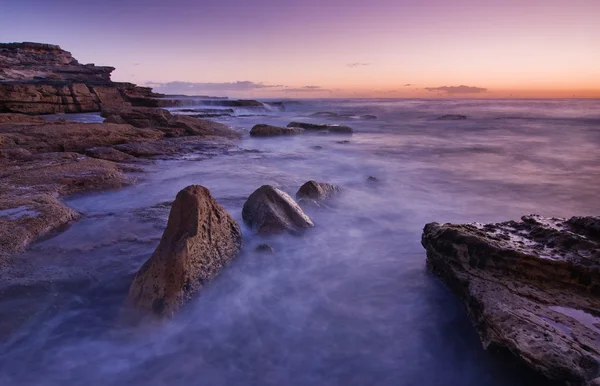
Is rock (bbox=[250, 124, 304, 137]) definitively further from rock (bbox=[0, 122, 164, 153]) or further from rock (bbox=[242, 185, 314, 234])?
rock (bbox=[242, 185, 314, 234])

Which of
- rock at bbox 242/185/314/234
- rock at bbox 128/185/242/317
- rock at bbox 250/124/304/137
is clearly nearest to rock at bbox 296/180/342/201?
rock at bbox 242/185/314/234

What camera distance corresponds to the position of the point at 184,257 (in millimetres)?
3533

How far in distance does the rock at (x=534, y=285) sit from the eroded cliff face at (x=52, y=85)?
23862mm

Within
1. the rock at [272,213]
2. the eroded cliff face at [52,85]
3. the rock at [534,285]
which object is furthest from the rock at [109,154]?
the eroded cliff face at [52,85]

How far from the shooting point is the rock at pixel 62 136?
9230mm

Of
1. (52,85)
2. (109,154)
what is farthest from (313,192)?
(52,85)

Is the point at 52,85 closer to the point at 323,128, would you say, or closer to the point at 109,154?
the point at 323,128

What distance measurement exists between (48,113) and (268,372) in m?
24.8

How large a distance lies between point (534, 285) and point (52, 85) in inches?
1110

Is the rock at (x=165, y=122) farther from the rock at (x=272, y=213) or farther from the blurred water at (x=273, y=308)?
the rock at (x=272, y=213)

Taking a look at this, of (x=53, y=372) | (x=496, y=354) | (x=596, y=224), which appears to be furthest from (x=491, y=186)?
(x=53, y=372)

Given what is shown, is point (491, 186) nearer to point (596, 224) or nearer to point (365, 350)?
point (596, 224)

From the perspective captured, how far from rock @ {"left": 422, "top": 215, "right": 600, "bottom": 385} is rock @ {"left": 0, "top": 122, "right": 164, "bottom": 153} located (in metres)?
9.91

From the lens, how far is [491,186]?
8789mm
